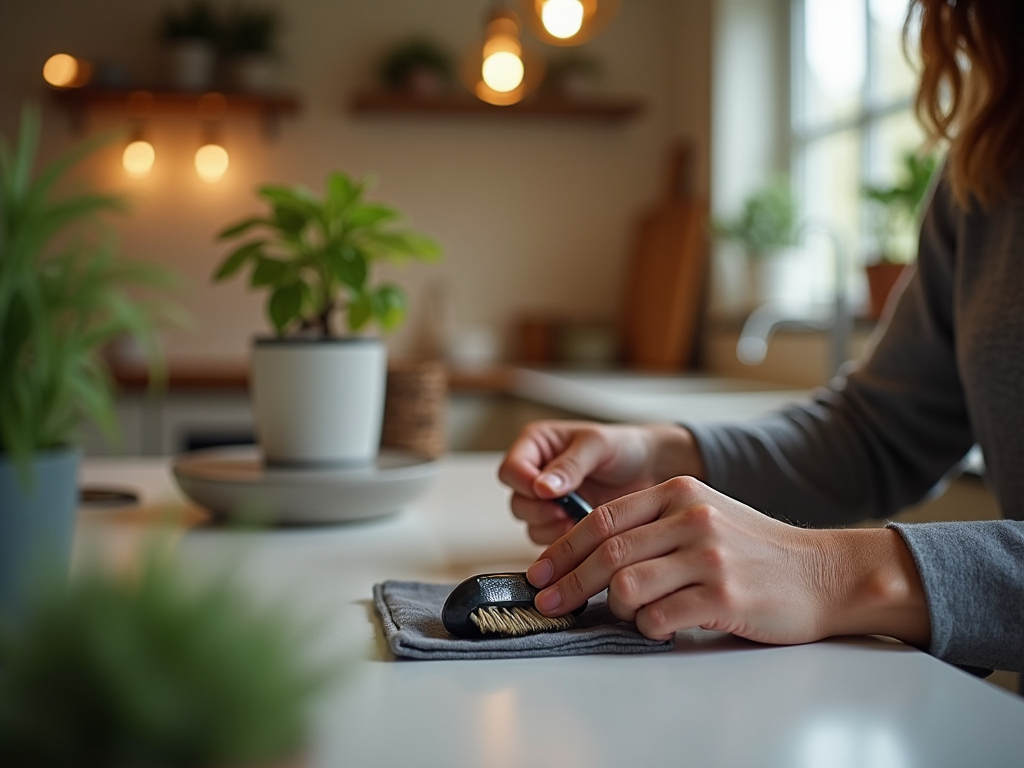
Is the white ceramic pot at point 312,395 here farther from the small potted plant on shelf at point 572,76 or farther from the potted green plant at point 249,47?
the small potted plant on shelf at point 572,76

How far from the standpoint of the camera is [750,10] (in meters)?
3.74

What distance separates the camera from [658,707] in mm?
521

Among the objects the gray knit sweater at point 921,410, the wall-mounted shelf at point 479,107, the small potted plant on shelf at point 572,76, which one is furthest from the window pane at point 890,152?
the gray knit sweater at point 921,410

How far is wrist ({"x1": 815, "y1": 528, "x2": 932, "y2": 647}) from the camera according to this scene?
0.64 meters

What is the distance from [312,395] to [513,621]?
56cm

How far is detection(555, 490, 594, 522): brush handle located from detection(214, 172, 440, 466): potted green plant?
1.18 feet

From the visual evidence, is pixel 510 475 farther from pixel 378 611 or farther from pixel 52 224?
pixel 52 224

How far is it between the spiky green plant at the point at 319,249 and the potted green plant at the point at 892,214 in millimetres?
1314

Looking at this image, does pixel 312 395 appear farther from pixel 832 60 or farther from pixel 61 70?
pixel 61 70

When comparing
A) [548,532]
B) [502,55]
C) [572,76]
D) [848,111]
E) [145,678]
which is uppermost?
[572,76]

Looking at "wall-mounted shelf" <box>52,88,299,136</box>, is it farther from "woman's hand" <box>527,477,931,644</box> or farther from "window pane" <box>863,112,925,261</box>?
"woman's hand" <box>527,477,931,644</box>

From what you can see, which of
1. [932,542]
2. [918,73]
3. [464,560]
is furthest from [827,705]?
[918,73]

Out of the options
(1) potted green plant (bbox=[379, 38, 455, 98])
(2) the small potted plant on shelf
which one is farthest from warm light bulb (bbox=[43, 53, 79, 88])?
(2) the small potted plant on shelf

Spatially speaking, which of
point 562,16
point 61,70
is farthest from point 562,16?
point 61,70
